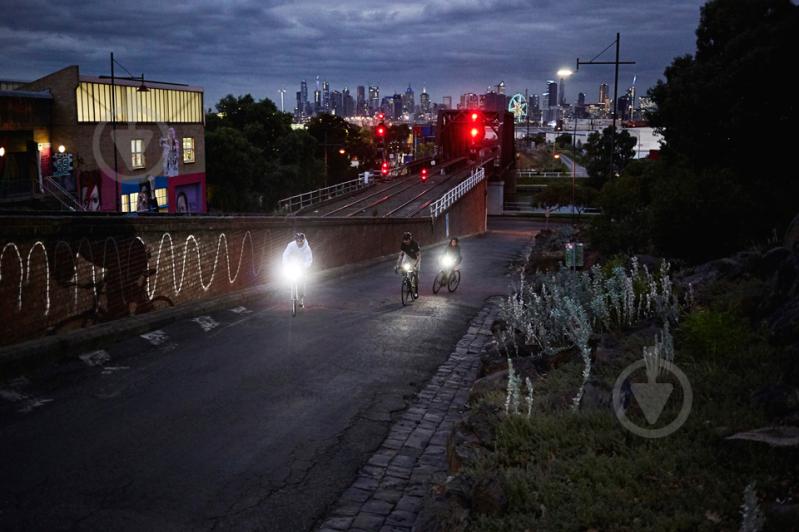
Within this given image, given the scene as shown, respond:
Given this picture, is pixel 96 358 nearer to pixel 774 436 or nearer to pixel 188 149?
pixel 774 436

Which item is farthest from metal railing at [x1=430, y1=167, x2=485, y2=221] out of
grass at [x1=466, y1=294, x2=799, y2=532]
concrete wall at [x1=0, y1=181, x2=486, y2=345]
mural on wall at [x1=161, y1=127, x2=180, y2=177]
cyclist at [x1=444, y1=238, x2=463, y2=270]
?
grass at [x1=466, y1=294, x2=799, y2=532]

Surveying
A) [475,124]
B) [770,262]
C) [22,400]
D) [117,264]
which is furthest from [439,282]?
[475,124]

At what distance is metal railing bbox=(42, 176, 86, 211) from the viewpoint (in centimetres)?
4109

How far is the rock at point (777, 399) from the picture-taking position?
19.7 feet

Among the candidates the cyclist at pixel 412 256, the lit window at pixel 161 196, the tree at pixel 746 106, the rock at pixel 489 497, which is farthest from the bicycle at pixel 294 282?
the lit window at pixel 161 196

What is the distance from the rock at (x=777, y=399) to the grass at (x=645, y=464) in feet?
0.31

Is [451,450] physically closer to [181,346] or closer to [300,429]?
[300,429]

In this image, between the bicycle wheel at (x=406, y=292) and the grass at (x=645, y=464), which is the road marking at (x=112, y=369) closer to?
the grass at (x=645, y=464)

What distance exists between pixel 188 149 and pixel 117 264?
44.5 m

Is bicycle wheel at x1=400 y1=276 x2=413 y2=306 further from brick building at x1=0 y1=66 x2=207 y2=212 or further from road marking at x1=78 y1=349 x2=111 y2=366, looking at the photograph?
brick building at x1=0 y1=66 x2=207 y2=212

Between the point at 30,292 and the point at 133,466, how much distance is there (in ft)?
15.5

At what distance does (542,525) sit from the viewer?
16.4ft

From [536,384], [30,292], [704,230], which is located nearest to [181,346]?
[30,292]

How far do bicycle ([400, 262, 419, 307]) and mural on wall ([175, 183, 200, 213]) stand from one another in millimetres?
38823
